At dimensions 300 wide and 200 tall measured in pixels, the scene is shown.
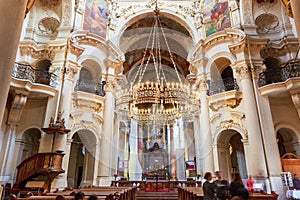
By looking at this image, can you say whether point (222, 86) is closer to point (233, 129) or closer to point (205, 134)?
point (233, 129)

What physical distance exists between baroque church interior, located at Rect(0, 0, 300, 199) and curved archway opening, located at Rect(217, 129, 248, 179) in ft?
0.23

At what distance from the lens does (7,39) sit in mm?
3500

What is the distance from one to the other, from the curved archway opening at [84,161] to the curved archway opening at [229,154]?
283 inches

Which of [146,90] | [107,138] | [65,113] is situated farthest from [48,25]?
[146,90]

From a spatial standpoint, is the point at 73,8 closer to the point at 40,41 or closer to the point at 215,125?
the point at 40,41

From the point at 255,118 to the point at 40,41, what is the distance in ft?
40.4

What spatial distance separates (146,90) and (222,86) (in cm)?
574

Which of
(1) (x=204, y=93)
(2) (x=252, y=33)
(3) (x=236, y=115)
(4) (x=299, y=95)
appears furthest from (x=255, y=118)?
(2) (x=252, y=33)

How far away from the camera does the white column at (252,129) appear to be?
33.1ft

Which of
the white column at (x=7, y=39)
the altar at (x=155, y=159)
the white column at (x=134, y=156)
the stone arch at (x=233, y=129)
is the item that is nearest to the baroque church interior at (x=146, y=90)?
the stone arch at (x=233, y=129)

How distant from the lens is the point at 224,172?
12500mm

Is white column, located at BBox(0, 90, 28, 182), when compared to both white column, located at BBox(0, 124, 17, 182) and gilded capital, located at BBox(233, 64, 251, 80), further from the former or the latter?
gilded capital, located at BBox(233, 64, 251, 80)

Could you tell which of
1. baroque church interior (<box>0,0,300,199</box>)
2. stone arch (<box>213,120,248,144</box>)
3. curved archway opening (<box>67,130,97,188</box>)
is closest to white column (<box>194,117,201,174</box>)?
baroque church interior (<box>0,0,300,199</box>)

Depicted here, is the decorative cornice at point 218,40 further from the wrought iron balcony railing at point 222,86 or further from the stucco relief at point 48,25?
the stucco relief at point 48,25
